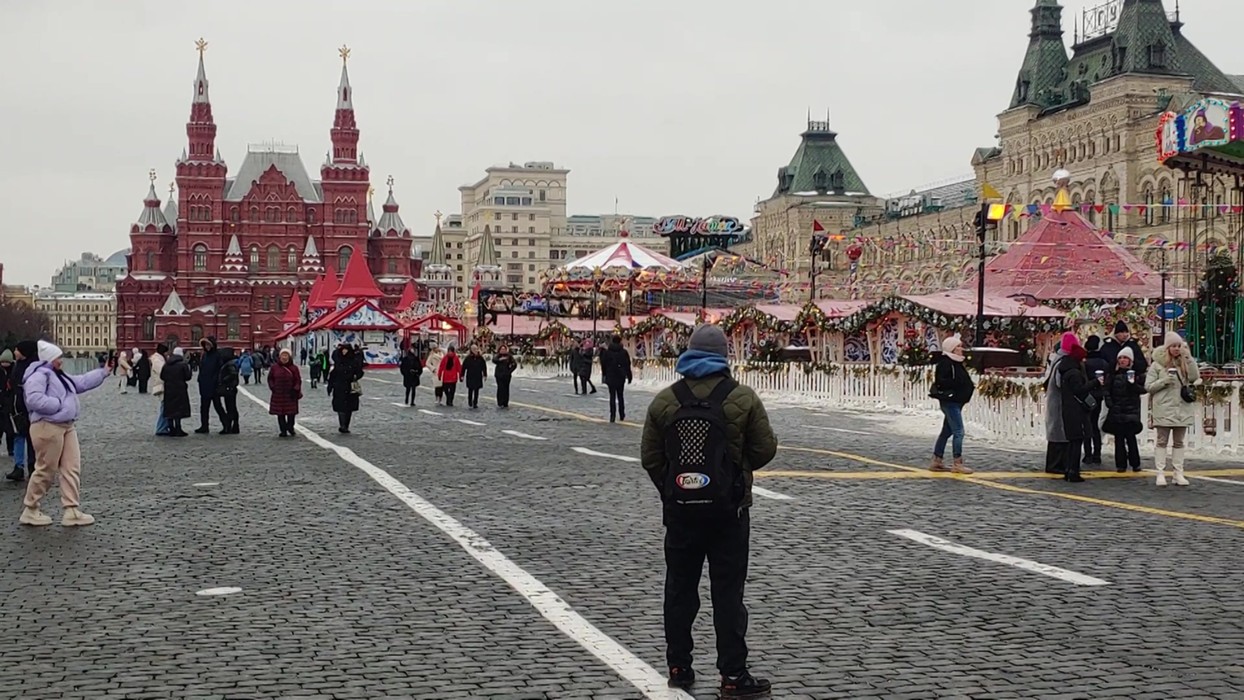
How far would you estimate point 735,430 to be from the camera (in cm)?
580

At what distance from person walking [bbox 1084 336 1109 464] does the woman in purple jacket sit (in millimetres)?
10381

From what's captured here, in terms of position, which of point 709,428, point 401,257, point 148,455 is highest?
point 401,257

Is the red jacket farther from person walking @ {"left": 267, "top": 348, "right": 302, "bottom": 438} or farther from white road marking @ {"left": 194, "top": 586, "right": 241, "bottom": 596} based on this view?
white road marking @ {"left": 194, "top": 586, "right": 241, "bottom": 596}

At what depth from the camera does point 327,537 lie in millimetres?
10430

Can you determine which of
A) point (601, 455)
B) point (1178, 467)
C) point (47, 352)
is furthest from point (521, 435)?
point (1178, 467)

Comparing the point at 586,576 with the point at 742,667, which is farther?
the point at 586,576

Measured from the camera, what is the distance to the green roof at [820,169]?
107 m

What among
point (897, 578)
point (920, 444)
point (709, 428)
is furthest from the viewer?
point (920, 444)

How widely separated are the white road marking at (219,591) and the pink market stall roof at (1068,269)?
3277 centimetres

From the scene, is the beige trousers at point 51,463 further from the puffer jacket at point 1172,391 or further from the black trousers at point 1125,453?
the black trousers at point 1125,453

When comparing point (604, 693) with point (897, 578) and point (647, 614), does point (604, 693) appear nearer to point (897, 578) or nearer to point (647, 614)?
point (647, 614)

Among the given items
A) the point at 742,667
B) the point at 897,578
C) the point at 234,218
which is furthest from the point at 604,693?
the point at 234,218

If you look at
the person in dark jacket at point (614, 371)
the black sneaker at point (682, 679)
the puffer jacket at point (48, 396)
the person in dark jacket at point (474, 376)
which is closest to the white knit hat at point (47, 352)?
the puffer jacket at point (48, 396)

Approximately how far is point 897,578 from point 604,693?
324 centimetres
